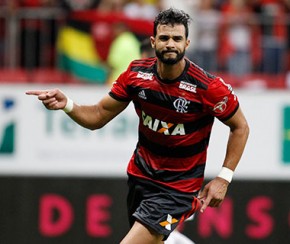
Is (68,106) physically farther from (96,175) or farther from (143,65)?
(96,175)

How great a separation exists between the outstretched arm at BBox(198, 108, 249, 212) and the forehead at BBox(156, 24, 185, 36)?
28.8 inches

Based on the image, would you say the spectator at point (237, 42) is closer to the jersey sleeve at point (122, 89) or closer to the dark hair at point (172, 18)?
the jersey sleeve at point (122, 89)

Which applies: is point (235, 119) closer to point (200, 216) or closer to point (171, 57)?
point (171, 57)

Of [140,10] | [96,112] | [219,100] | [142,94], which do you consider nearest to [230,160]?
[219,100]

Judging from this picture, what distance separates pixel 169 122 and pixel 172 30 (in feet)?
2.31

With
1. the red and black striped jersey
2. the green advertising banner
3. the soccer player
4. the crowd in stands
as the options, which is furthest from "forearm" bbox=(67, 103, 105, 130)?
the crowd in stands

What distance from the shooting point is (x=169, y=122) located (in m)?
7.52

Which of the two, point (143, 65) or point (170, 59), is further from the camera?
point (143, 65)

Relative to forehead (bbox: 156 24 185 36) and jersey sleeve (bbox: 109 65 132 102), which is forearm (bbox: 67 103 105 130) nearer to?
jersey sleeve (bbox: 109 65 132 102)

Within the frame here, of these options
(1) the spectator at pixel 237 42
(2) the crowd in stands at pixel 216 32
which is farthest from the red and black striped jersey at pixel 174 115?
(1) the spectator at pixel 237 42

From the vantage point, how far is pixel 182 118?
748 centimetres

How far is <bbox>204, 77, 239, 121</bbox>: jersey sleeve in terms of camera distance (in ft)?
24.2

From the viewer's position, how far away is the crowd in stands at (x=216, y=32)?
12445mm

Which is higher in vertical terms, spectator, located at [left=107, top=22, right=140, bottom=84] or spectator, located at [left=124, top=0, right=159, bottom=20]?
spectator, located at [left=124, top=0, right=159, bottom=20]
